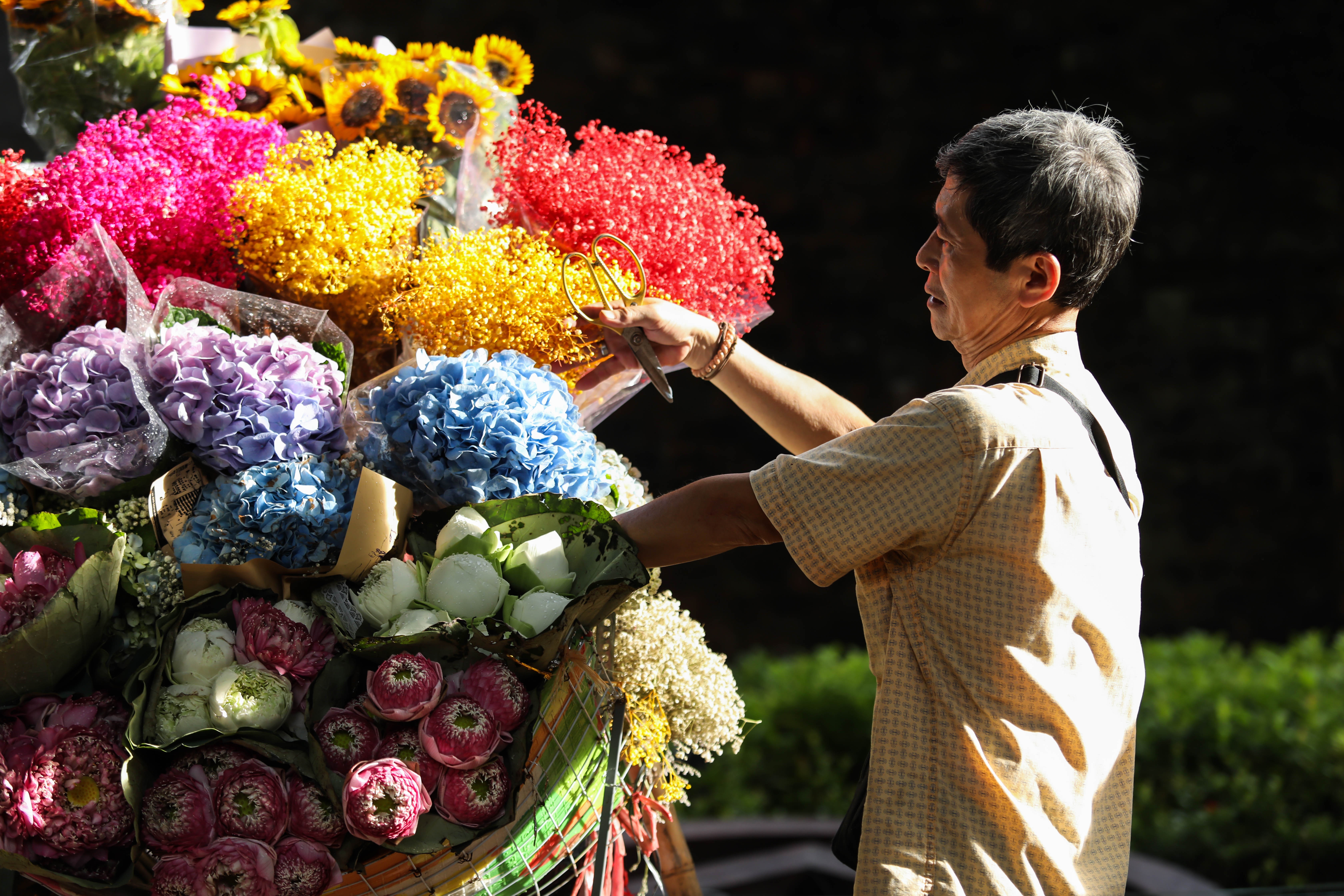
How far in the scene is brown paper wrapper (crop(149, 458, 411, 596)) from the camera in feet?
3.81

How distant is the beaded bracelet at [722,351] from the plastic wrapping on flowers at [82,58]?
97 centimetres

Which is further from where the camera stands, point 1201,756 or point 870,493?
point 1201,756

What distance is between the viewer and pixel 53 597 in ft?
3.60

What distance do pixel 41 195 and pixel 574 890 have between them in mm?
1076

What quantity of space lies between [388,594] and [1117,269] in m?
4.80

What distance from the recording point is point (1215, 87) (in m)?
4.94

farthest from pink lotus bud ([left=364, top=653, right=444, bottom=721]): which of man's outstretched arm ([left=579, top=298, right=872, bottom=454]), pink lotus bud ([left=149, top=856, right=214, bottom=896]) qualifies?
man's outstretched arm ([left=579, top=298, right=872, bottom=454])

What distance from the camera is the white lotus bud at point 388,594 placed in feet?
3.70

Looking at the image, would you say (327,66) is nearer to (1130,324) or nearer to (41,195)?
(41,195)

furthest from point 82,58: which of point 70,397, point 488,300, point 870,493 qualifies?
point 870,493

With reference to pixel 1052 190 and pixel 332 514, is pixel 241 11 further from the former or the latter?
pixel 1052 190

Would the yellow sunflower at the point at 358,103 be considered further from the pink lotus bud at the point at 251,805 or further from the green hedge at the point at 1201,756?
the green hedge at the point at 1201,756

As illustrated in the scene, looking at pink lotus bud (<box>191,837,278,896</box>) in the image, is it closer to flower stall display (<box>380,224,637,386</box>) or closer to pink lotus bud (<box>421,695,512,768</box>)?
pink lotus bud (<box>421,695,512,768</box>)

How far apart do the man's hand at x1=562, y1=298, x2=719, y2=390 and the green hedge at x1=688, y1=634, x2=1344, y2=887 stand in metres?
2.62
